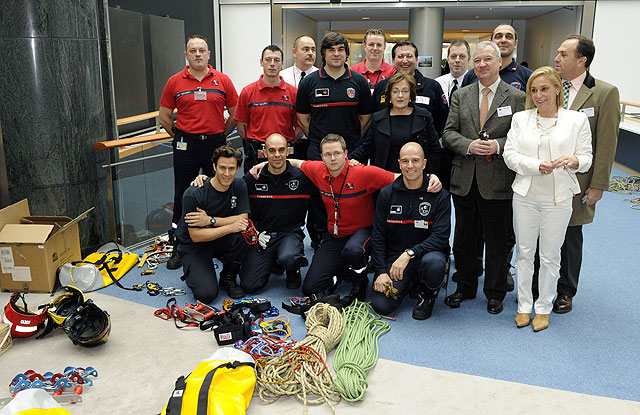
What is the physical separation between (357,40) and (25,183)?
8.63m

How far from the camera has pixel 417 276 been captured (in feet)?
12.7

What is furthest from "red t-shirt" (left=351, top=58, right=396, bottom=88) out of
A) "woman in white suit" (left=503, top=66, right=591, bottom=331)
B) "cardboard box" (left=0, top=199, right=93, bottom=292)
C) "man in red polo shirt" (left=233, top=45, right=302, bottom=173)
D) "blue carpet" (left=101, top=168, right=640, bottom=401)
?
"cardboard box" (left=0, top=199, right=93, bottom=292)

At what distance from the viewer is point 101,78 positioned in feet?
15.6

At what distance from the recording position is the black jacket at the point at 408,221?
375 cm

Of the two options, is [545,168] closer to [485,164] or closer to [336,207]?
[485,164]

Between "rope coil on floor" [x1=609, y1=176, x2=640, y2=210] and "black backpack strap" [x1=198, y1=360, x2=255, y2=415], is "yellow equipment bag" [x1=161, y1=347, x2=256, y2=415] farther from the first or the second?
"rope coil on floor" [x1=609, y1=176, x2=640, y2=210]

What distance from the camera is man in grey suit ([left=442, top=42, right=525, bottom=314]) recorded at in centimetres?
353

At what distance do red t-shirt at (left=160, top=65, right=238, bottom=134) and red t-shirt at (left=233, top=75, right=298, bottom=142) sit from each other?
207 millimetres

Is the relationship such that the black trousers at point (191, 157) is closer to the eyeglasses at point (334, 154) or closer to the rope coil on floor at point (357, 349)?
the eyeglasses at point (334, 154)

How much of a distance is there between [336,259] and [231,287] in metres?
0.79

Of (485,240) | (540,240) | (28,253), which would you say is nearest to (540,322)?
(540,240)

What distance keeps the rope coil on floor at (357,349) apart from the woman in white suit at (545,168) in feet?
3.12

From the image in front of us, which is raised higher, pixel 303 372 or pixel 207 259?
pixel 207 259

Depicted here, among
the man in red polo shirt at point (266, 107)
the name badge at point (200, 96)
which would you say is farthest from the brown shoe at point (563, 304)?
the name badge at point (200, 96)
